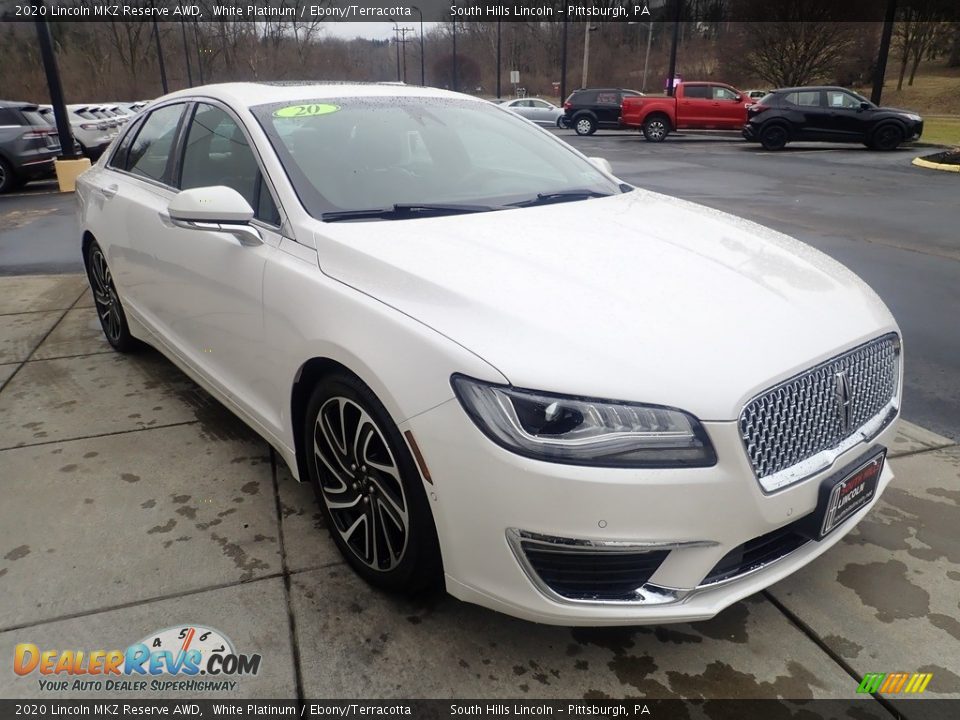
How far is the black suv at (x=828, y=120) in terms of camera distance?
1862cm

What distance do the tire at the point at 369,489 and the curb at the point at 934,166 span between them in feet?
50.8

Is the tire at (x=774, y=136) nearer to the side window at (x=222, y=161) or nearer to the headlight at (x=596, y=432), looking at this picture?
the side window at (x=222, y=161)

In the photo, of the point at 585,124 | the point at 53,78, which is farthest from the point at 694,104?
the point at 53,78

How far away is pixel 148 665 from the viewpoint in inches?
86.4

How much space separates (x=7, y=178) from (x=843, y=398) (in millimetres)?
14915

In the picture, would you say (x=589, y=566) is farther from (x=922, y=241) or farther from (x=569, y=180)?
(x=922, y=241)

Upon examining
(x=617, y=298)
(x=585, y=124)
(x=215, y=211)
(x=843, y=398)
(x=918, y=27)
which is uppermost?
(x=918, y=27)

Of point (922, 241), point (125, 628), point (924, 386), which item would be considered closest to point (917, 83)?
point (922, 241)

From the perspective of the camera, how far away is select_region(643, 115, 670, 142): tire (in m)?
23.6

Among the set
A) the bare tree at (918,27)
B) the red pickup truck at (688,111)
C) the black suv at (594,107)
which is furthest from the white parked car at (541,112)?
the bare tree at (918,27)

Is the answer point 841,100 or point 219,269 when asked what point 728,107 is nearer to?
point 841,100

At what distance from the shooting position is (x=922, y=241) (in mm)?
7824

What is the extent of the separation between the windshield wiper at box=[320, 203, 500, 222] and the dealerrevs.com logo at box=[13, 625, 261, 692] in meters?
1.44

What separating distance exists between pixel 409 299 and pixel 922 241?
759 cm
